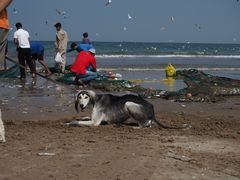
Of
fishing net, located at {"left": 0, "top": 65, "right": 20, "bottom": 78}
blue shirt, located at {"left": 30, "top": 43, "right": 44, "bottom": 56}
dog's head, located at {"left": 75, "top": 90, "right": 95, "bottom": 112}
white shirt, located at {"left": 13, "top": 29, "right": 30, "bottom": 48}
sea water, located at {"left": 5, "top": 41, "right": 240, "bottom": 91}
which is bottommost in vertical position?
sea water, located at {"left": 5, "top": 41, "right": 240, "bottom": 91}

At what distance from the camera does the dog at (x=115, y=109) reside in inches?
356

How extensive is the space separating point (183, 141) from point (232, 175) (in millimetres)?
1977

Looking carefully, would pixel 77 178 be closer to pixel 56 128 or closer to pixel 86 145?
pixel 86 145

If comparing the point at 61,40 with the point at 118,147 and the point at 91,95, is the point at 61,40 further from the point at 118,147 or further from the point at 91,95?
the point at 118,147

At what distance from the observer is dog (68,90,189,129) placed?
9.04 m

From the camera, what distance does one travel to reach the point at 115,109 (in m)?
9.23

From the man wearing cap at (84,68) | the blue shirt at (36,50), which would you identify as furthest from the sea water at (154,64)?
the blue shirt at (36,50)

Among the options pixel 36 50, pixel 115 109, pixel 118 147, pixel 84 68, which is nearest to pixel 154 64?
pixel 36 50

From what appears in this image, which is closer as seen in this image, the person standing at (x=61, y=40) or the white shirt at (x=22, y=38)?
the white shirt at (x=22, y=38)

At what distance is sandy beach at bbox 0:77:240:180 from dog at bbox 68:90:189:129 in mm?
232

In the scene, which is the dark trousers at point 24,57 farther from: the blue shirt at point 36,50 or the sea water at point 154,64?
the sea water at point 154,64

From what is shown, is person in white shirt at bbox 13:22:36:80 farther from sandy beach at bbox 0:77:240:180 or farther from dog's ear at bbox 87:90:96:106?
dog's ear at bbox 87:90:96:106

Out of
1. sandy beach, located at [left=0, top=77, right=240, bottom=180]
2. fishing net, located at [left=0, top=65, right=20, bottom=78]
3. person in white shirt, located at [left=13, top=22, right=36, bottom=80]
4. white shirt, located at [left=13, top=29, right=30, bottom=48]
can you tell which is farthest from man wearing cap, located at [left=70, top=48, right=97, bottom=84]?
sandy beach, located at [left=0, top=77, right=240, bottom=180]

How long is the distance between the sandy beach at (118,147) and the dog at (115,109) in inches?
9.1
